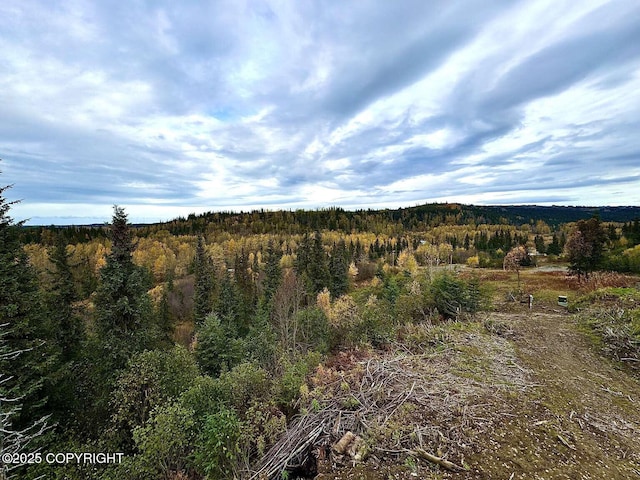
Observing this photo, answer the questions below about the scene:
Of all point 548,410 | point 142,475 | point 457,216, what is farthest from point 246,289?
point 457,216

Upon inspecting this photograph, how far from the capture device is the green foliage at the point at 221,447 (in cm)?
560

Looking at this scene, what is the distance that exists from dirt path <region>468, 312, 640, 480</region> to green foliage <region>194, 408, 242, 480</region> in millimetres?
4110

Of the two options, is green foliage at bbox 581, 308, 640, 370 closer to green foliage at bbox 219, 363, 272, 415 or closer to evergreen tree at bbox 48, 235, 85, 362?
green foliage at bbox 219, 363, 272, 415

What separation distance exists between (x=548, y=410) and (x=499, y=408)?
3.16 ft

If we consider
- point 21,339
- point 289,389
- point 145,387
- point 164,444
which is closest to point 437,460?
point 289,389

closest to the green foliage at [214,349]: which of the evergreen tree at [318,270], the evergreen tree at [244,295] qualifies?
the evergreen tree at [244,295]

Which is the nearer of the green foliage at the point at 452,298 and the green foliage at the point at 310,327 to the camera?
the green foliage at the point at 452,298

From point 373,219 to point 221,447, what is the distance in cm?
14662

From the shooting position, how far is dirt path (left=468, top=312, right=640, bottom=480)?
14.9ft

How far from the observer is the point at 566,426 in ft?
18.1

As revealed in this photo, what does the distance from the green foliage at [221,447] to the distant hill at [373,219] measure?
11976 centimetres

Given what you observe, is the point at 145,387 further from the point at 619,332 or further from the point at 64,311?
the point at 619,332

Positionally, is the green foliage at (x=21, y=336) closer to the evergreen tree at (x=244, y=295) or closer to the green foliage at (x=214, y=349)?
the green foliage at (x=214, y=349)

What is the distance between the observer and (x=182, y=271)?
245 feet
